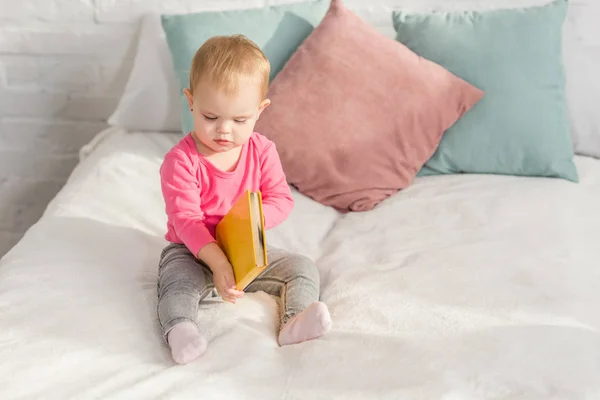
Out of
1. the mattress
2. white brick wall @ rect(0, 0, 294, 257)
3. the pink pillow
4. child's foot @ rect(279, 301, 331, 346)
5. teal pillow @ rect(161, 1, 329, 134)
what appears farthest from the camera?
white brick wall @ rect(0, 0, 294, 257)

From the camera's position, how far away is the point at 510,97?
5.40 ft

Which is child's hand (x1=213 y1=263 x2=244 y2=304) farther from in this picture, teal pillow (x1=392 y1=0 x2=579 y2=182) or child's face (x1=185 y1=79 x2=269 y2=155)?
teal pillow (x1=392 y1=0 x2=579 y2=182)

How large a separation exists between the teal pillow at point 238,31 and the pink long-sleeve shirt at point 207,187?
529 mm

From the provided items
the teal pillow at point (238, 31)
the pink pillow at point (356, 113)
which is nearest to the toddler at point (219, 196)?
the pink pillow at point (356, 113)

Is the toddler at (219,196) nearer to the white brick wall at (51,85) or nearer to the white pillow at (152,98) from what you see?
the white pillow at (152,98)

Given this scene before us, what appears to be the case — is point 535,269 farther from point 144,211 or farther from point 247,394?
point 144,211

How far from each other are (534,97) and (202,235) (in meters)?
0.97

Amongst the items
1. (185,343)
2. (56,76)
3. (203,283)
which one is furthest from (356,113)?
(56,76)

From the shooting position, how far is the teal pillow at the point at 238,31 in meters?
1.69

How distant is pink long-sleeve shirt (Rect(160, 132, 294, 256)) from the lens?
110 cm

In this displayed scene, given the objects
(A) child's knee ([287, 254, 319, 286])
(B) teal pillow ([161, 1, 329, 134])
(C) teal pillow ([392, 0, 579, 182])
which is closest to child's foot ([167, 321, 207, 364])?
(A) child's knee ([287, 254, 319, 286])

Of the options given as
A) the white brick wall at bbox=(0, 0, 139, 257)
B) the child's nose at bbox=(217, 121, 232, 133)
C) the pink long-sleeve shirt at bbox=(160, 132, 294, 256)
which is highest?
the child's nose at bbox=(217, 121, 232, 133)

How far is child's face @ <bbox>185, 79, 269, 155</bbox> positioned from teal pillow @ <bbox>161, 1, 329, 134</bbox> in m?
0.62

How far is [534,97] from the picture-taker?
1.65 m
